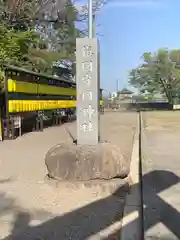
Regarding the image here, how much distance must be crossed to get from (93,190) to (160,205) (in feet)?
4.39

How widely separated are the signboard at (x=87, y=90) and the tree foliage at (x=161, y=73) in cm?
4604

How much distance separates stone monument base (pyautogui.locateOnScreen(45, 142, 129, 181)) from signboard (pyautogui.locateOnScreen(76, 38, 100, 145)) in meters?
0.65

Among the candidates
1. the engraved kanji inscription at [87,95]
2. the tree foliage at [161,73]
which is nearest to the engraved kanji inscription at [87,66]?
the engraved kanji inscription at [87,95]

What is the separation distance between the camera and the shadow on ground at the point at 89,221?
4.14 m

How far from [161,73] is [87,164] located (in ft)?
158

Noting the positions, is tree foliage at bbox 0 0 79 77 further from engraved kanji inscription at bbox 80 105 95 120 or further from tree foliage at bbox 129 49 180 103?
tree foliage at bbox 129 49 180 103

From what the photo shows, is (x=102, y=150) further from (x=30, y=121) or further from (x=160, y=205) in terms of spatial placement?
(x=30, y=121)

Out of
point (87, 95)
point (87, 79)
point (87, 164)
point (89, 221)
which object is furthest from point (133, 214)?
point (87, 79)

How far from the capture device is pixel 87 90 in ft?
22.5

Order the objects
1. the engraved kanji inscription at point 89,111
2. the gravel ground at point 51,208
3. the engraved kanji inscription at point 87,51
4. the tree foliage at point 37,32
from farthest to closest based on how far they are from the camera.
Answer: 1. the tree foliage at point 37,32
2. the engraved kanji inscription at point 89,111
3. the engraved kanji inscription at point 87,51
4. the gravel ground at point 51,208

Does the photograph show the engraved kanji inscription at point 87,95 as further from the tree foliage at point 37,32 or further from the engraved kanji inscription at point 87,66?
the tree foliage at point 37,32

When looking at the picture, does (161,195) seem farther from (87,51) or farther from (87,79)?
(87,51)

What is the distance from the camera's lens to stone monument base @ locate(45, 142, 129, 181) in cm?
598

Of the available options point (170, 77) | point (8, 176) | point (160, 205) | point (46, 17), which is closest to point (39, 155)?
point (8, 176)
